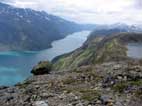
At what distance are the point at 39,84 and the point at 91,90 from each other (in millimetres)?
4005

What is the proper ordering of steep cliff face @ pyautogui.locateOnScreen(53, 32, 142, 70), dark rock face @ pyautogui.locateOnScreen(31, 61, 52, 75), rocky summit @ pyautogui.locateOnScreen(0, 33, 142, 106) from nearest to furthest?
1. rocky summit @ pyautogui.locateOnScreen(0, 33, 142, 106)
2. dark rock face @ pyautogui.locateOnScreen(31, 61, 52, 75)
3. steep cliff face @ pyautogui.locateOnScreen(53, 32, 142, 70)

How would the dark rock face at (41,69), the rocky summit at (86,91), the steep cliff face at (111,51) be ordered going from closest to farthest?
the rocky summit at (86,91)
the dark rock face at (41,69)
the steep cliff face at (111,51)

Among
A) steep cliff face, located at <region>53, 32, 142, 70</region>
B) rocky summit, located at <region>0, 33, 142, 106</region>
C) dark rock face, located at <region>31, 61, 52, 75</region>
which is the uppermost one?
steep cliff face, located at <region>53, 32, 142, 70</region>

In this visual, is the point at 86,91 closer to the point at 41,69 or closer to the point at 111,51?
the point at 41,69

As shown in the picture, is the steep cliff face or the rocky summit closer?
the rocky summit

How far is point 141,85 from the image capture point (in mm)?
17062

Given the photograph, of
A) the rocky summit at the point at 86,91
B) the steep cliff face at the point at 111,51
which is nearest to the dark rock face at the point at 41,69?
the rocky summit at the point at 86,91

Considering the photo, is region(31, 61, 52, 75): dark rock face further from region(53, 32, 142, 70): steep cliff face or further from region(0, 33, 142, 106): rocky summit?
region(53, 32, 142, 70): steep cliff face

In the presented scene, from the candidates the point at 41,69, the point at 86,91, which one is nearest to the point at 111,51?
the point at 41,69

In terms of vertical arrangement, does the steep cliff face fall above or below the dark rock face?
above

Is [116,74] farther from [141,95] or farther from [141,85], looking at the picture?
[141,95]

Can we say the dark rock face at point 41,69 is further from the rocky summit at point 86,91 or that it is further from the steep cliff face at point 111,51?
the steep cliff face at point 111,51

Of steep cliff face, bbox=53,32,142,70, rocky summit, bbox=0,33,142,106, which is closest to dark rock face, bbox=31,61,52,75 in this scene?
rocky summit, bbox=0,33,142,106

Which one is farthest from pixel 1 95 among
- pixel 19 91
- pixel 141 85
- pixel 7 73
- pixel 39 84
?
pixel 7 73
